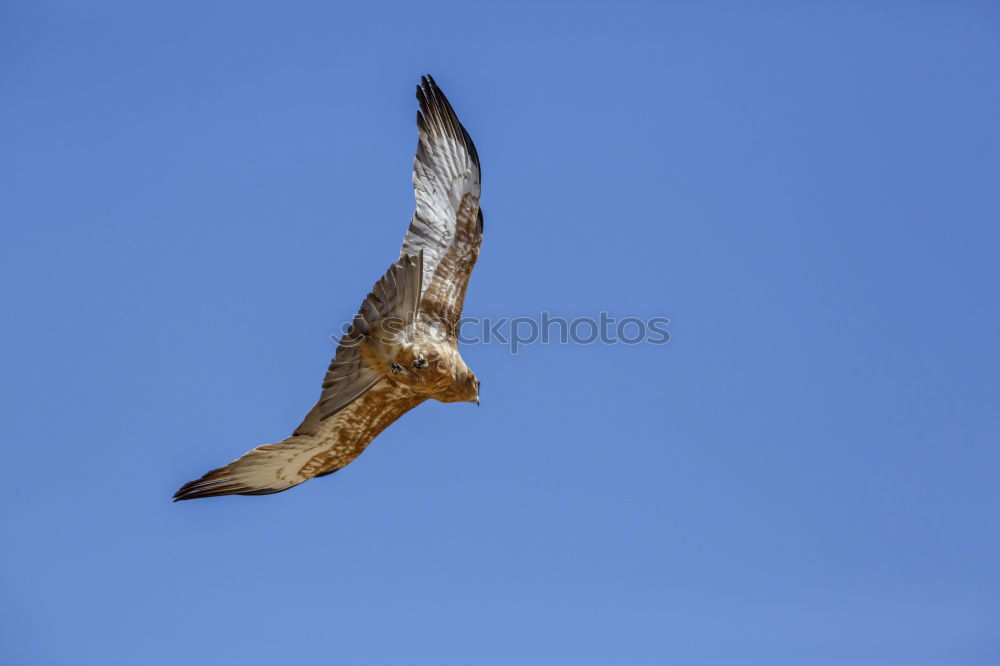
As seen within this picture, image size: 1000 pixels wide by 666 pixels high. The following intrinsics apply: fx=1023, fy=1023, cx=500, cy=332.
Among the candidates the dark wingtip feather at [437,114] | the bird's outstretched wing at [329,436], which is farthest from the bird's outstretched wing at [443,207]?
the bird's outstretched wing at [329,436]

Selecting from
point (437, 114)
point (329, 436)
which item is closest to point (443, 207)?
point (437, 114)

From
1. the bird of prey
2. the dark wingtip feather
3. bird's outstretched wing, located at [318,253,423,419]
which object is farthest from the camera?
the dark wingtip feather

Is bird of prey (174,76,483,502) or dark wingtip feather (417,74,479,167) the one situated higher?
dark wingtip feather (417,74,479,167)

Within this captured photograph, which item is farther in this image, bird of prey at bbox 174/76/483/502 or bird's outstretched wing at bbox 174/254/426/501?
bird's outstretched wing at bbox 174/254/426/501

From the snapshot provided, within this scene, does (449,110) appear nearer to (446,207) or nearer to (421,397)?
(446,207)

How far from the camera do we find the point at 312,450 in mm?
12266

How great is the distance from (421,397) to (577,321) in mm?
3330

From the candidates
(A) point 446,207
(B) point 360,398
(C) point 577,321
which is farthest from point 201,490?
(C) point 577,321

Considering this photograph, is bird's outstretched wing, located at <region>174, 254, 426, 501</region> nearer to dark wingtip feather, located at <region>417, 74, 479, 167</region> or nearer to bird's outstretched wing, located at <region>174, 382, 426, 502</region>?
bird's outstretched wing, located at <region>174, 382, 426, 502</region>

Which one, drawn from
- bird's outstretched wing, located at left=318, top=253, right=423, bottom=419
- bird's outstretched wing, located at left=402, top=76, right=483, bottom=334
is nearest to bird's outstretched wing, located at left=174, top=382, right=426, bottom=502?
bird's outstretched wing, located at left=318, top=253, right=423, bottom=419

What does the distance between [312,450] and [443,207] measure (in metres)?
3.46

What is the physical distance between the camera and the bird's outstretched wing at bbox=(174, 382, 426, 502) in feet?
39.2

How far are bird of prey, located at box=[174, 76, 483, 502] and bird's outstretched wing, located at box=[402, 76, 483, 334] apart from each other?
13 mm

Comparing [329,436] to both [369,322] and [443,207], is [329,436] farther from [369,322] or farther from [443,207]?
[443,207]
